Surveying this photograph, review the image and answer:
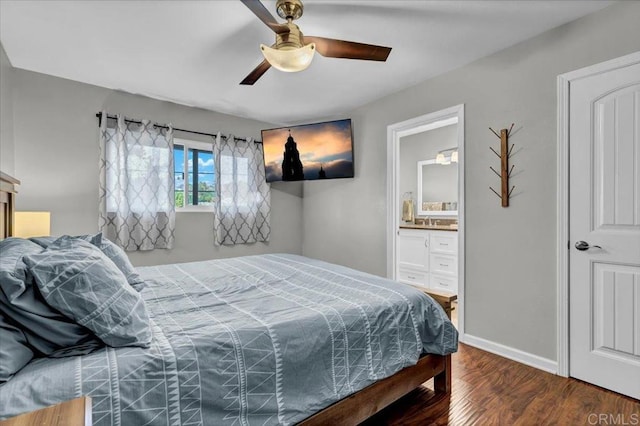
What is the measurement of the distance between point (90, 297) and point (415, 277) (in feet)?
13.0

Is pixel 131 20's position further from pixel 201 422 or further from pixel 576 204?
pixel 576 204

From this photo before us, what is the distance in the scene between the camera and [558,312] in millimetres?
2260

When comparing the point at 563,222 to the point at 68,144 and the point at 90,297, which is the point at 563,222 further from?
the point at 68,144

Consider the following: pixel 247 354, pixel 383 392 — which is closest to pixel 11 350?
pixel 247 354

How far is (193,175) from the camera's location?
4.04 metres

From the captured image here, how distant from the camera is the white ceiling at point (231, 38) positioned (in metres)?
2.09

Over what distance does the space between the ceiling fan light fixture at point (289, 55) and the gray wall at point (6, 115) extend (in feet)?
7.88

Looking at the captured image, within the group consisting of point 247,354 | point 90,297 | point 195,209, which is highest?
point 195,209

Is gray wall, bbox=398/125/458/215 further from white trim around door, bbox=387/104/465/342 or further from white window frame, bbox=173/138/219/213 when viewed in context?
white window frame, bbox=173/138/219/213

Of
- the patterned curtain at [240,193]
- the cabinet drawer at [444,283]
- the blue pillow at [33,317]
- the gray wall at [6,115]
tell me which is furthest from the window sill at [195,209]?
the cabinet drawer at [444,283]

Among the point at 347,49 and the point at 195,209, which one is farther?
the point at 195,209

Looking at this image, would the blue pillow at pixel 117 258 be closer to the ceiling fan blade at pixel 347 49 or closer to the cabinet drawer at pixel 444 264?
the ceiling fan blade at pixel 347 49

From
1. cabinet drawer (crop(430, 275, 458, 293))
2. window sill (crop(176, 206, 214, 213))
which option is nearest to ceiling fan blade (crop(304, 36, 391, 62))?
window sill (crop(176, 206, 214, 213))

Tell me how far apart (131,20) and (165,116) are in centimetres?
163
